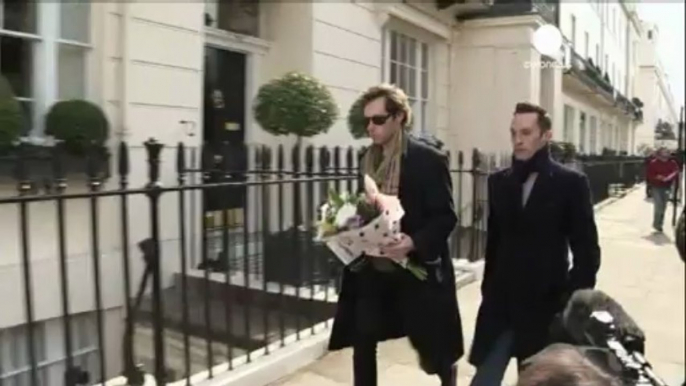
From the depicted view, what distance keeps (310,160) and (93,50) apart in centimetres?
196

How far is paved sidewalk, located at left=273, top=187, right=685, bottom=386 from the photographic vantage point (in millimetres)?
1176

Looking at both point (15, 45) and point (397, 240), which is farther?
point (15, 45)

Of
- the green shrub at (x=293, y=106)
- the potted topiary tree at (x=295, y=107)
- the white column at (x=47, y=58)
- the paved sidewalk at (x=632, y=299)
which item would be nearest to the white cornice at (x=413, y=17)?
the potted topiary tree at (x=295, y=107)

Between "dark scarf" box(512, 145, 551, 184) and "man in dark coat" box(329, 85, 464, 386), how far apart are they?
1.31ft

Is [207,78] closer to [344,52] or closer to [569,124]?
[344,52]

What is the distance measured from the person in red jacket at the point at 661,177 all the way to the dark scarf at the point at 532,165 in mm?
491

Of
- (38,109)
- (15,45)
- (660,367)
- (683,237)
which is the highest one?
(15,45)

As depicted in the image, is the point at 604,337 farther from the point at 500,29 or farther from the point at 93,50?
the point at 93,50

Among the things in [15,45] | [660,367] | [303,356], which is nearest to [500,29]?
[303,356]

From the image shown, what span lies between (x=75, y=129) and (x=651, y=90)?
3916 millimetres

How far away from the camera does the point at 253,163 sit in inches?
234

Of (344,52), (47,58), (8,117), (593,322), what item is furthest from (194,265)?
(593,322)

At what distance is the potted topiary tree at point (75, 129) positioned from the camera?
5.05 m

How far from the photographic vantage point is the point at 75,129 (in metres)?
5.06
